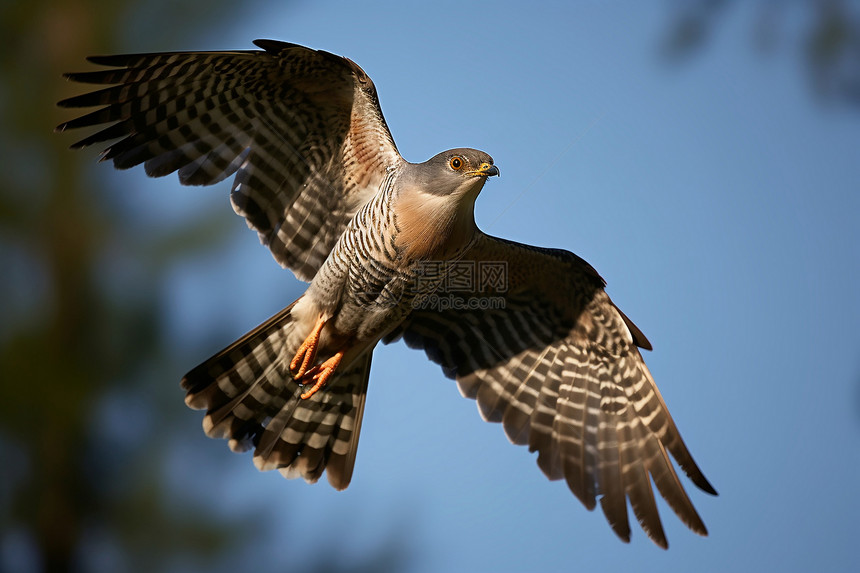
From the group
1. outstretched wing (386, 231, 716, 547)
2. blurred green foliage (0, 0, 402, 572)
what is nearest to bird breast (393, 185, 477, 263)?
outstretched wing (386, 231, 716, 547)

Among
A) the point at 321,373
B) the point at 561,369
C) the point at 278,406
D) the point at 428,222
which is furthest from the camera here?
the point at 561,369

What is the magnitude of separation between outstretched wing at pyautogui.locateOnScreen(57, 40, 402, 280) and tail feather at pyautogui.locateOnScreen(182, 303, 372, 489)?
56cm

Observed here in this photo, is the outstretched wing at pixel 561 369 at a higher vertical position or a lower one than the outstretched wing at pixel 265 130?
lower

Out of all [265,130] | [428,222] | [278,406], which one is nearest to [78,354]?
[278,406]

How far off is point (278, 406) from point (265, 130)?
1774 millimetres

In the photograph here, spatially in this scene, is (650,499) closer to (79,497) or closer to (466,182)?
(466,182)

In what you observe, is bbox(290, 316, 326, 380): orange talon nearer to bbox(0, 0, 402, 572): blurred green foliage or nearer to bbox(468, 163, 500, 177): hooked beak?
bbox(468, 163, 500, 177): hooked beak

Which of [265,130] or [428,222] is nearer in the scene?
[428,222]

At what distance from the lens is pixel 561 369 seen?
5.92 m

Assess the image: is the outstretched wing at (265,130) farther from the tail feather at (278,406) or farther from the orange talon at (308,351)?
the tail feather at (278,406)

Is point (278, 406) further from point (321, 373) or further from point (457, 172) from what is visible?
point (457, 172)

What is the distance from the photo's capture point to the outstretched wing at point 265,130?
472 cm

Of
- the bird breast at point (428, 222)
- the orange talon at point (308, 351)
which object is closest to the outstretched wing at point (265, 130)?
the orange talon at point (308, 351)

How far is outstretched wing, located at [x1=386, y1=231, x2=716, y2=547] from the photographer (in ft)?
17.8
